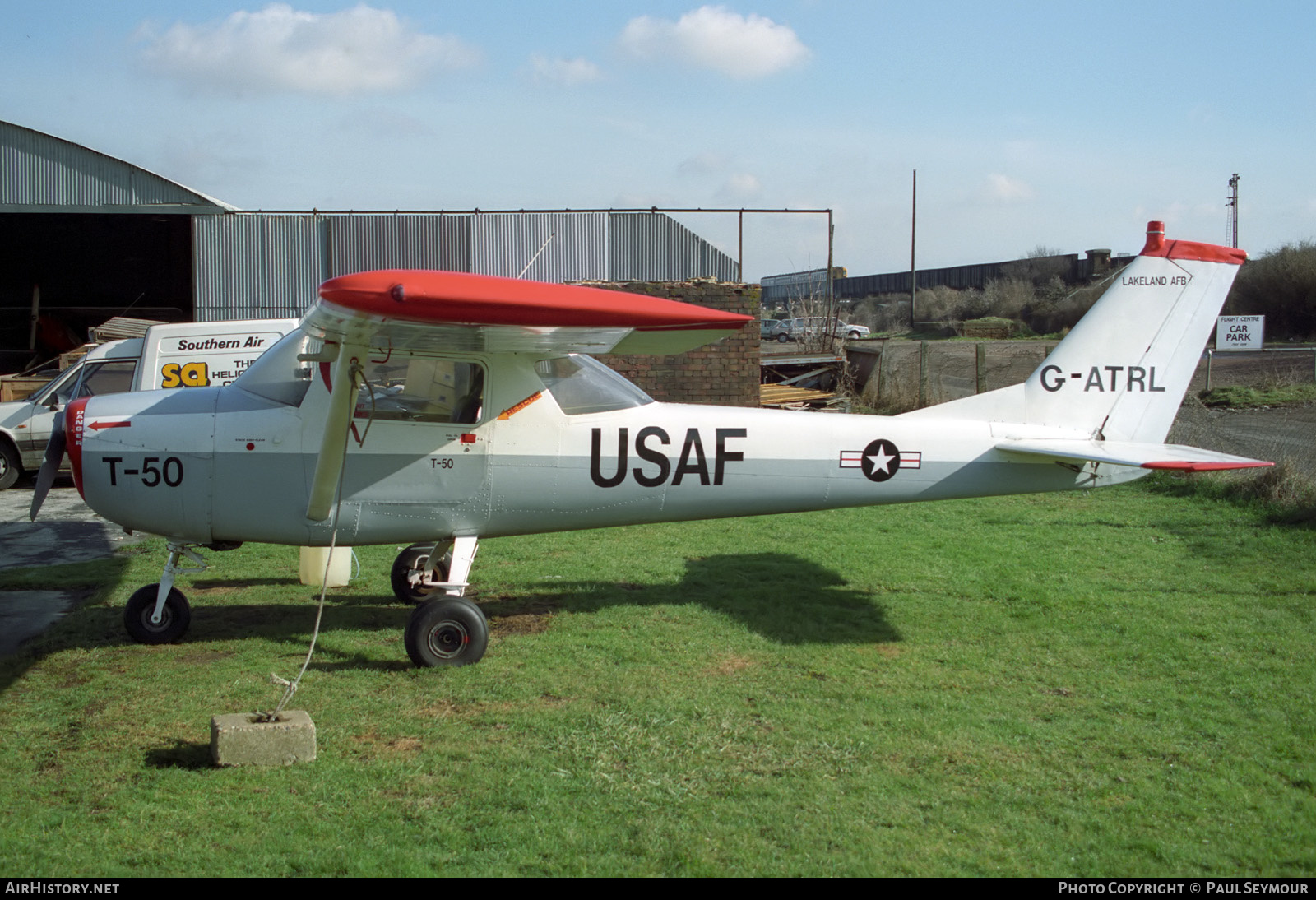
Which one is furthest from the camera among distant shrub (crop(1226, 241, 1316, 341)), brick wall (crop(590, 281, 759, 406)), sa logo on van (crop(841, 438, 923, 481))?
distant shrub (crop(1226, 241, 1316, 341))

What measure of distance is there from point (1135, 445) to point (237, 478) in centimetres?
610

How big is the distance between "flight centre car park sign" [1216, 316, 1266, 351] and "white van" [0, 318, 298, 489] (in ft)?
71.5

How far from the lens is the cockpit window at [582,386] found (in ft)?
21.4

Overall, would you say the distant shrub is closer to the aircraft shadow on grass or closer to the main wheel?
the aircraft shadow on grass

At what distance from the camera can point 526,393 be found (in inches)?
251

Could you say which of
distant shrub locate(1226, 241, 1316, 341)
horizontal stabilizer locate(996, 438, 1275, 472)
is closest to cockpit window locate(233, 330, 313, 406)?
horizontal stabilizer locate(996, 438, 1275, 472)

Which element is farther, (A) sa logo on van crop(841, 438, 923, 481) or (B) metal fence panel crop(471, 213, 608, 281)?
(B) metal fence panel crop(471, 213, 608, 281)

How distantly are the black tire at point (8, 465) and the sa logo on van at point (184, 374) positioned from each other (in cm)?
301

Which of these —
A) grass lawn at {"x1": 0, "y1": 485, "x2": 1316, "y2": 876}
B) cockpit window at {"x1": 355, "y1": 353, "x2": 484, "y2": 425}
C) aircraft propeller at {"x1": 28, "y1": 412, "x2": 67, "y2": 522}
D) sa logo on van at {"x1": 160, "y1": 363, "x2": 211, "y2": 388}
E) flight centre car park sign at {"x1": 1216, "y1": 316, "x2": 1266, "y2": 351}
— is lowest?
grass lawn at {"x1": 0, "y1": 485, "x2": 1316, "y2": 876}

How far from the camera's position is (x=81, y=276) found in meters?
27.6

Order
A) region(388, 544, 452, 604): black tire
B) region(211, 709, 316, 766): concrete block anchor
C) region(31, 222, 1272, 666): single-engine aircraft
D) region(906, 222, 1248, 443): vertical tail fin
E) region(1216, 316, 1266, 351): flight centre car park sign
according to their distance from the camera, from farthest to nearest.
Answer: region(1216, 316, 1266, 351): flight centre car park sign < region(388, 544, 452, 604): black tire < region(906, 222, 1248, 443): vertical tail fin < region(31, 222, 1272, 666): single-engine aircraft < region(211, 709, 316, 766): concrete block anchor

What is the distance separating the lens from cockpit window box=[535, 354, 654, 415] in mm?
6508

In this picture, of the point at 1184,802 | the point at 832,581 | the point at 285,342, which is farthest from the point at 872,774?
the point at 285,342

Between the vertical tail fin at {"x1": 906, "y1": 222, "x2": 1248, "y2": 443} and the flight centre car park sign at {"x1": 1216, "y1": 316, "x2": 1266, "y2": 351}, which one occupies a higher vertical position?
the flight centre car park sign at {"x1": 1216, "y1": 316, "x2": 1266, "y2": 351}
